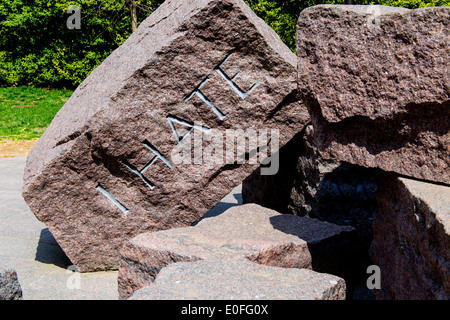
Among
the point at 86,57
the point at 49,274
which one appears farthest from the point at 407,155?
the point at 86,57

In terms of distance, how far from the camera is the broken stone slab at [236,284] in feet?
5.25

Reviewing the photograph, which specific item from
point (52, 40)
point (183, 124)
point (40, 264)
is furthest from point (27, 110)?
point (183, 124)

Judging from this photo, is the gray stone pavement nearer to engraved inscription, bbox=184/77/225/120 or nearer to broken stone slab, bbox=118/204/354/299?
broken stone slab, bbox=118/204/354/299

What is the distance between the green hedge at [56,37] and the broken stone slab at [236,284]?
11238 mm

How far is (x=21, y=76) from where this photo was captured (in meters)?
13.3

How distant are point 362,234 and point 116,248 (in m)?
1.67

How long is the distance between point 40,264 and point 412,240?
7.78ft

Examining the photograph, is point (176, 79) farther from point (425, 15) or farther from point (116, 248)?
point (425, 15)

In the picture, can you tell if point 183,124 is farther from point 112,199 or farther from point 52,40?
point 52,40

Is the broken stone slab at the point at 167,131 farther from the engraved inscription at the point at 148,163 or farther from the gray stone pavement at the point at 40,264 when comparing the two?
the gray stone pavement at the point at 40,264

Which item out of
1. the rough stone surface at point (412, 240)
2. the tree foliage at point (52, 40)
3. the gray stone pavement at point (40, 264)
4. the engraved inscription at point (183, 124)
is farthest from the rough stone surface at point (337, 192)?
the tree foliage at point (52, 40)

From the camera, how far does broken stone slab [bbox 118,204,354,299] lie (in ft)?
7.39

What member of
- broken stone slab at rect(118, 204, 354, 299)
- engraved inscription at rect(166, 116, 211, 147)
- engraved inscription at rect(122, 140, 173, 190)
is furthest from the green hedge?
broken stone slab at rect(118, 204, 354, 299)

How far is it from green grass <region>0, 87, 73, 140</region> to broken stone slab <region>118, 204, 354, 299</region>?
6694 millimetres
